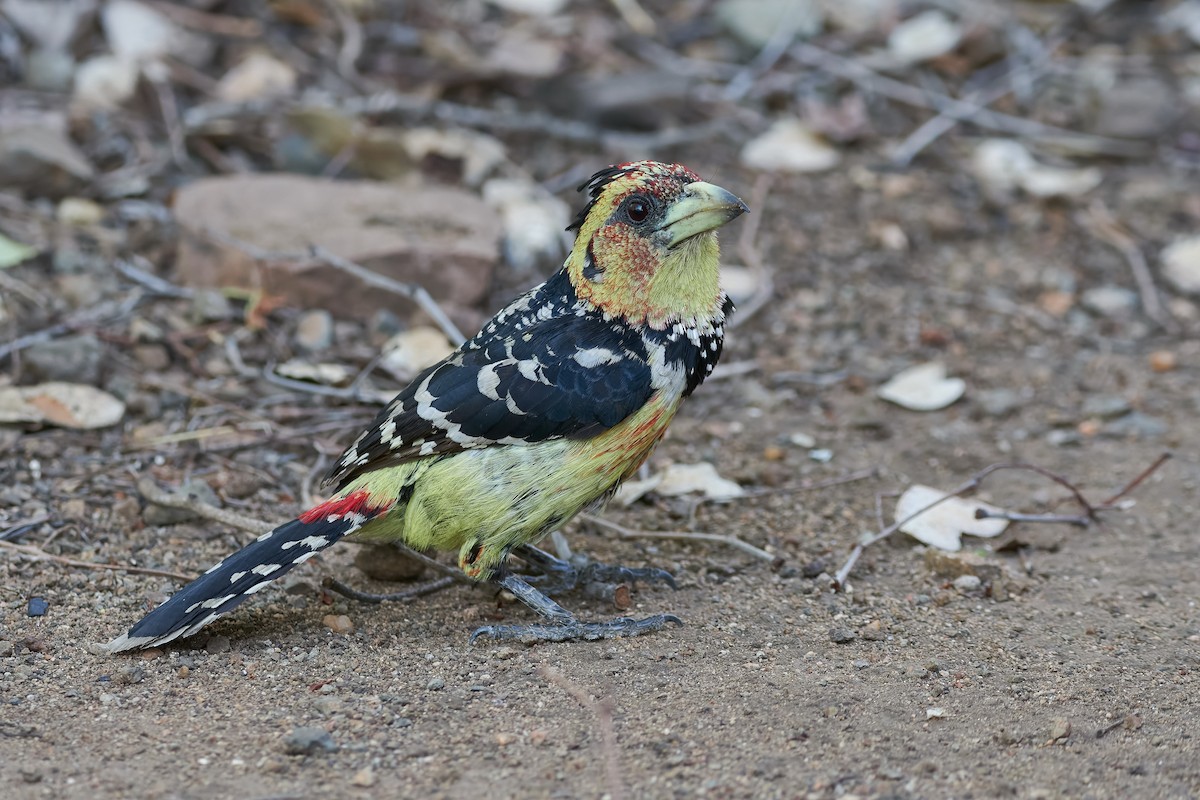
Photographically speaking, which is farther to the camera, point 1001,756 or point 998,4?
point 998,4

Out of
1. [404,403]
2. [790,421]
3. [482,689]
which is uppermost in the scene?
[404,403]

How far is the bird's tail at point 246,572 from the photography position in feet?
10.6

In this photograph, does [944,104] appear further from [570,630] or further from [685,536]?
[570,630]

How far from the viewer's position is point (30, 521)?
3820 mm

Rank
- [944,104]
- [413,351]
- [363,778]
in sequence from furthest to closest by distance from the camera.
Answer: [944,104], [413,351], [363,778]

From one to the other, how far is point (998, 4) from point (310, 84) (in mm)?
3920

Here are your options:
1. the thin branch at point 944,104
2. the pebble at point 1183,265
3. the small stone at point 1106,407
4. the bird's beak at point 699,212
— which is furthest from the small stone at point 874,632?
the thin branch at point 944,104

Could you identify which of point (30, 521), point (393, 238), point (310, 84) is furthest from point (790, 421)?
point (310, 84)

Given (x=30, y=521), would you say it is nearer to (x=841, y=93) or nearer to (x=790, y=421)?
(x=790, y=421)

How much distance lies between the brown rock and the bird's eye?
1686 millimetres

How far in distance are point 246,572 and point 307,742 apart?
1.98 ft

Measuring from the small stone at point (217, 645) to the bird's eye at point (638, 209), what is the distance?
1.52m

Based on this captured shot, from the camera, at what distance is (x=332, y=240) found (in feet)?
17.0

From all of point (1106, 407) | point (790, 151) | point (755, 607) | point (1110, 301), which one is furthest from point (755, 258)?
point (755, 607)
